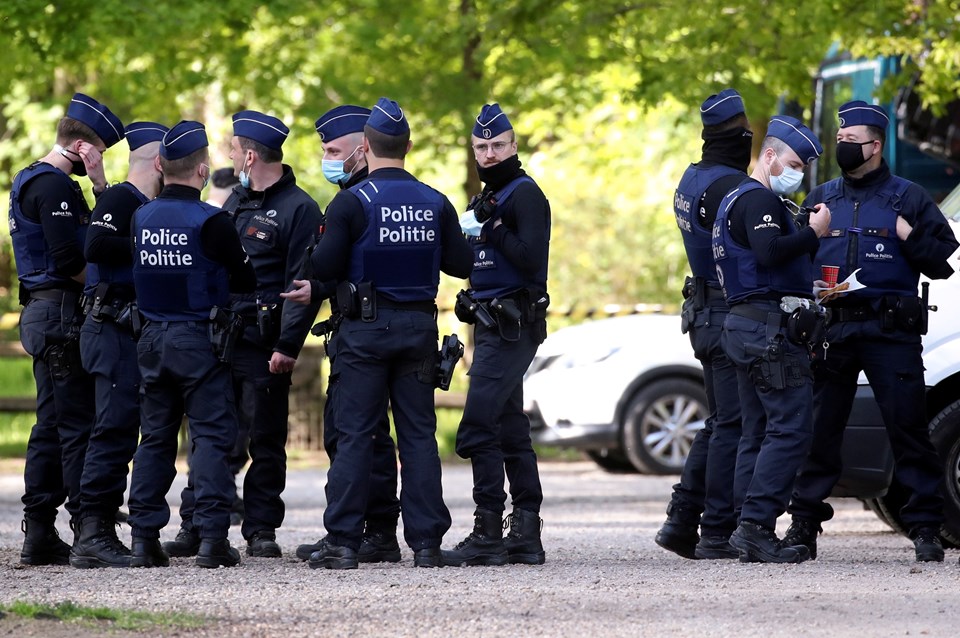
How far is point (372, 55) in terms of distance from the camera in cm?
1703

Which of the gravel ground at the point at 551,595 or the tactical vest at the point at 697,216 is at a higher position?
the tactical vest at the point at 697,216

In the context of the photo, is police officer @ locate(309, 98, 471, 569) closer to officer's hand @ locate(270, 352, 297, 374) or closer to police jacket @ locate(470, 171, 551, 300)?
police jacket @ locate(470, 171, 551, 300)

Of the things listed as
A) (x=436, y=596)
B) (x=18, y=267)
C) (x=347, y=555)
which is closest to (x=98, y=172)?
(x=18, y=267)

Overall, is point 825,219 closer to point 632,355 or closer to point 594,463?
point 632,355

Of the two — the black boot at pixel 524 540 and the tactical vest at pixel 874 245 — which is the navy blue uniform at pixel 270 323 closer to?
the black boot at pixel 524 540

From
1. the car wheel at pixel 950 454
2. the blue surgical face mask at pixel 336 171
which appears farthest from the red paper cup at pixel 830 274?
the blue surgical face mask at pixel 336 171

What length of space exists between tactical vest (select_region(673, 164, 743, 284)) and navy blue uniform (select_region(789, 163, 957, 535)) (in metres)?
0.52

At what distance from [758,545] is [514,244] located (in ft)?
5.68

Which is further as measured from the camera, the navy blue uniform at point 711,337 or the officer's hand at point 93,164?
the navy blue uniform at point 711,337

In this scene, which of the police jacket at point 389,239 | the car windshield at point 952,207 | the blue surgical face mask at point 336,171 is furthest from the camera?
the car windshield at point 952,207

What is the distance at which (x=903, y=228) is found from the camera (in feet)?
25.9

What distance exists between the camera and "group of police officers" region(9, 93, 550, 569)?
7574mm

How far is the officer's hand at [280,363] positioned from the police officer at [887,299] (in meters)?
2.48

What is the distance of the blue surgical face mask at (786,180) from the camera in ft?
25.4
